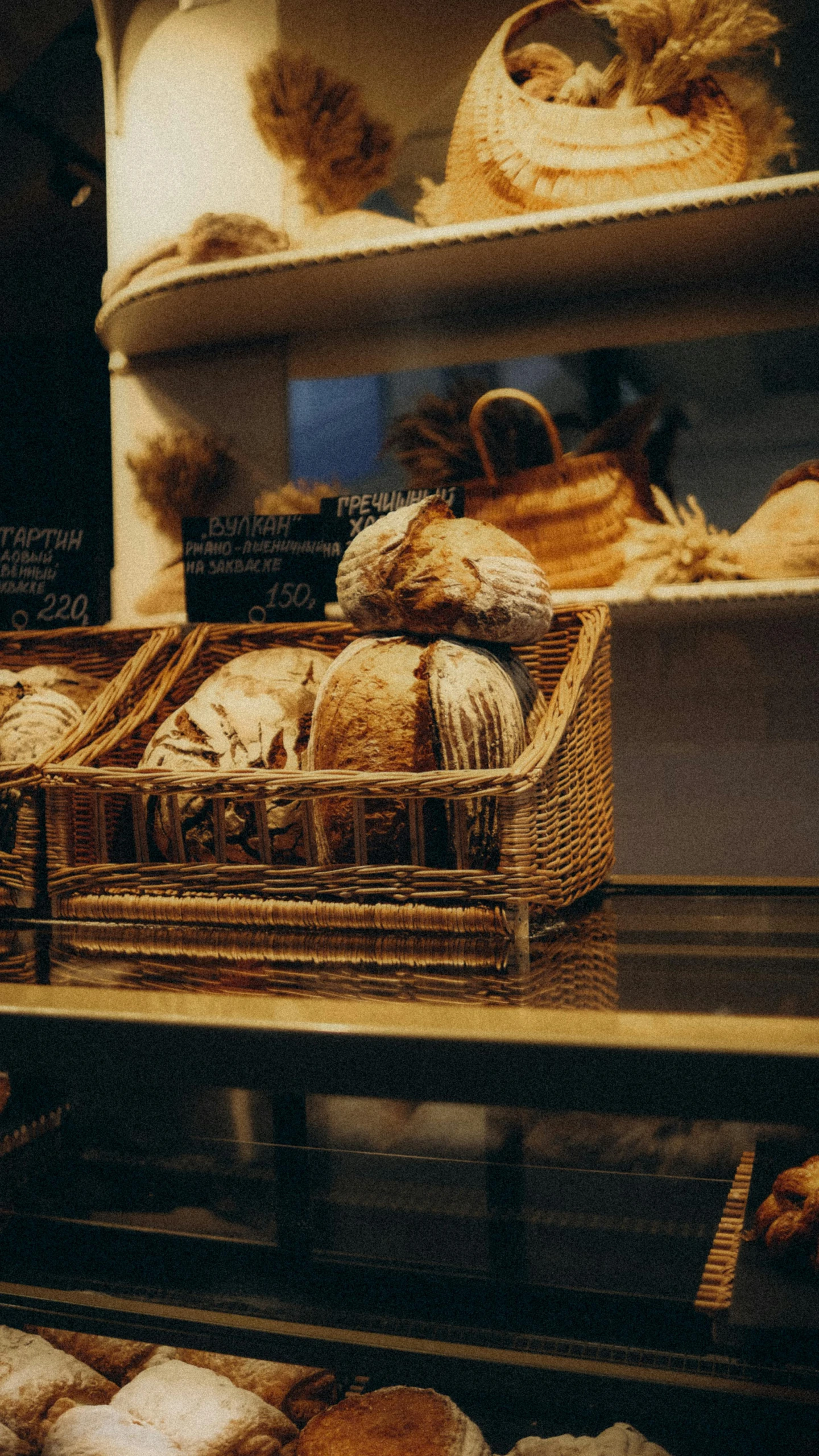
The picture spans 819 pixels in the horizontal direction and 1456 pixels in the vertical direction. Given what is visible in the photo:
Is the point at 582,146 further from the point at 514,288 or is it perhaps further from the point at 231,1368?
the point at 231,1368

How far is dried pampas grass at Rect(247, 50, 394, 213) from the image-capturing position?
1.74 meters

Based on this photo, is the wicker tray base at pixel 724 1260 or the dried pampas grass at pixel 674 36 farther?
the dried pampas grass at pixel 674 36

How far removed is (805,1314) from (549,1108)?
0.43m

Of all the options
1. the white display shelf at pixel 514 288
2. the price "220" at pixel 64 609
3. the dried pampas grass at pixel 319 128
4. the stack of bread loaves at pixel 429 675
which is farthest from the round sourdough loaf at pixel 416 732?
the dried pampas grass at pixel 319 128

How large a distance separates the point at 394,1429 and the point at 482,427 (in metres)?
1.20

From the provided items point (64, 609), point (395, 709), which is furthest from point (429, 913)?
point (64, 609)

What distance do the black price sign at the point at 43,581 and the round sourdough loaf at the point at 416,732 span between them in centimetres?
66

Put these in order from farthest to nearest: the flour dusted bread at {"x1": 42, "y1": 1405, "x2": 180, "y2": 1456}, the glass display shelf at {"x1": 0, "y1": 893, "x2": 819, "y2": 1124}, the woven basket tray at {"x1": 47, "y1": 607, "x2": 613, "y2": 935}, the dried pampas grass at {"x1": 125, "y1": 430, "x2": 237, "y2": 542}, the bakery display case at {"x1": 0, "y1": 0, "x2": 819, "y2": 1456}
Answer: the dried pampas grass at {"x1": 125, "y1": 430, "x2": 237, "y2": 542}, the flour dusted bread at {"x1": 42, "y1": 1405, "x2": 180, "y2": 1456}, the woven basket tray at {"x1": 47, "y1": 607, "x2": 613, "y2": 935}, the bakery display case at {"x1": 0, "y1": 0, "x2": 819, "y2": 1456}, the glass display shelf at {"x1": 0, "y1": 893, "x2": 819, "y2": 1124}

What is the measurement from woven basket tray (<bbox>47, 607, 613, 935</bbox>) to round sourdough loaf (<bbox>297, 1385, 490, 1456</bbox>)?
0.45m

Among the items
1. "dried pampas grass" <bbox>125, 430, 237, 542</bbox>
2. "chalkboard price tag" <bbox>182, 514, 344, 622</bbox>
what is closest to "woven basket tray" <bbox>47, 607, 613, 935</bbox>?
"chalkboard price tag" <bbox>182, 514, 344, 622</bbox>

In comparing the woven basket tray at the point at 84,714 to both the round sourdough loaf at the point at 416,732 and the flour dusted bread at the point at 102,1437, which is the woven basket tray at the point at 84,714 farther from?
the flour dusted bread at the point at 102,1437

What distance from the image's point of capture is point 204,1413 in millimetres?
1104

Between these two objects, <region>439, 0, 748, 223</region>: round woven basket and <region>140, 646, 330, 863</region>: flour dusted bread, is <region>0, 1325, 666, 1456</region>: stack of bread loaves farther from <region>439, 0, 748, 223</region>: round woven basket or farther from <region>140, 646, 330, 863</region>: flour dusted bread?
<region>439, 0, 748, 223</region>: round woven basket

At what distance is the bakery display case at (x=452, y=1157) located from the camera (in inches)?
24.9
